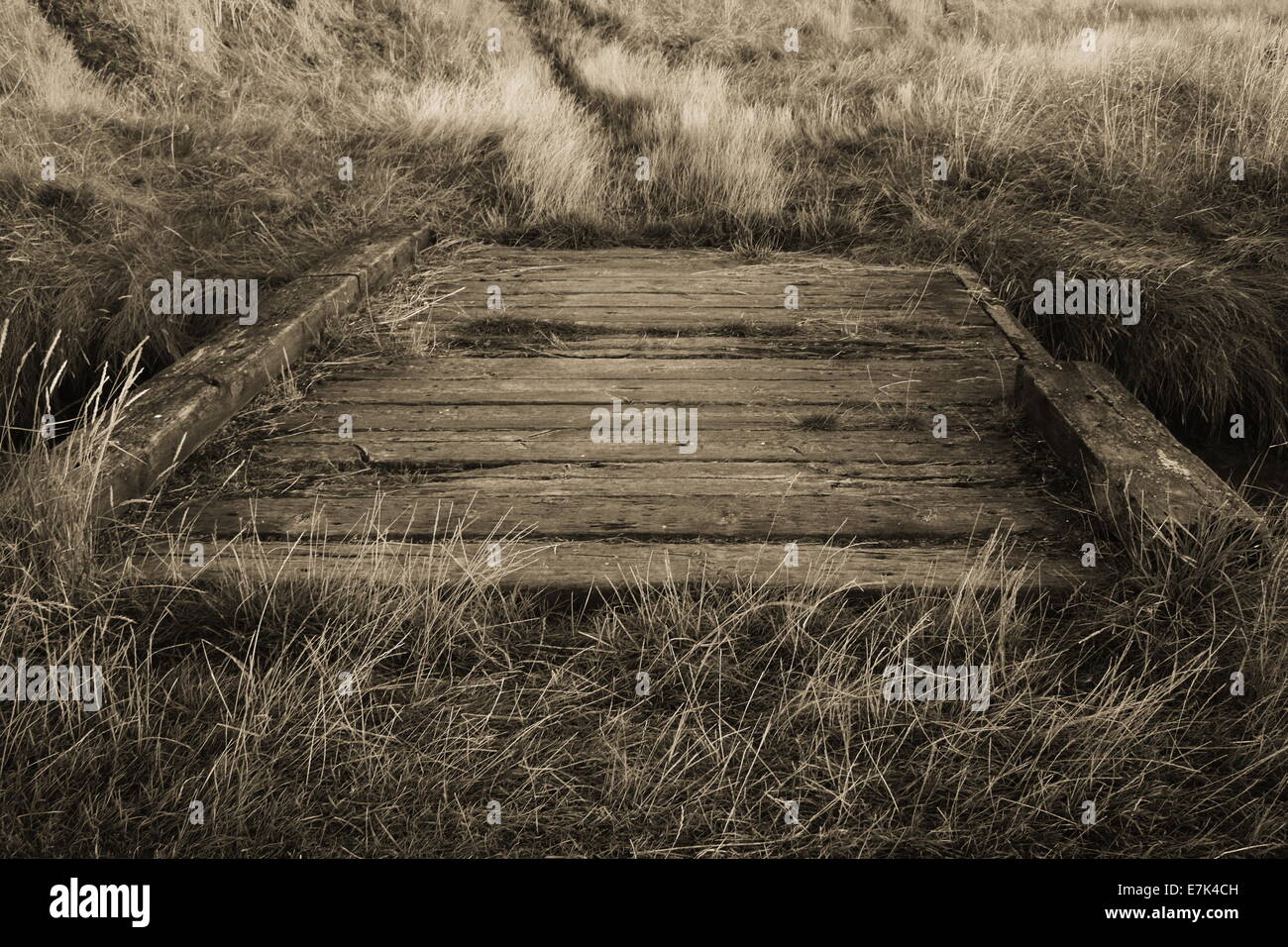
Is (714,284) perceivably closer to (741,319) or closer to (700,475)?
(741,319)

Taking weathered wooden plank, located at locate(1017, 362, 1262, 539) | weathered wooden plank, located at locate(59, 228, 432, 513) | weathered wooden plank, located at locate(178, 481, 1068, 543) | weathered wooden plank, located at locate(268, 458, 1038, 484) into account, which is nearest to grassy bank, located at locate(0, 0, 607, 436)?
weathered wooden plank, located at locate(59, 228, 432, 513)

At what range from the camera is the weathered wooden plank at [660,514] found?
274cm

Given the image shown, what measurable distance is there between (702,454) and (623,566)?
802mm

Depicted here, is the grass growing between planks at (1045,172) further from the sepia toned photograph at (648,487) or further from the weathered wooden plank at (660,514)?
the weathered wooden plank at (660,514)

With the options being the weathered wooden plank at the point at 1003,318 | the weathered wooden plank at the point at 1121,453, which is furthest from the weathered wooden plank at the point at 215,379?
the weathered wooden plank at the point at 1003,318

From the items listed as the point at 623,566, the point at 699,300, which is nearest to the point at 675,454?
the point at 623,566

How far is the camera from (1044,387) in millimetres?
3344

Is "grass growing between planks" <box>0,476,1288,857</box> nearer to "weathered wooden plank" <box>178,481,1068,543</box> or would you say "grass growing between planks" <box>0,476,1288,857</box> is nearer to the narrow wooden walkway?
the narrow wooden walkway

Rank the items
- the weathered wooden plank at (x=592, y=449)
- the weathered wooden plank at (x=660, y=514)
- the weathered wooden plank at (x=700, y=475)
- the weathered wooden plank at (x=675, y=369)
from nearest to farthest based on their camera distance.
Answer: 1. the weathered wooden plank at (x=660, y=514)
2. the weathered wooden plank at (x=700, y=475)
3. the weathered wooden plank at (x=592, y=449)
4. the weathered wooden plank at (x=675, y=369)

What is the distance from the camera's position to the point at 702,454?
326 centimetres

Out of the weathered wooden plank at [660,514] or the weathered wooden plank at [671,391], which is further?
the weathered wooden plank at [671,391]

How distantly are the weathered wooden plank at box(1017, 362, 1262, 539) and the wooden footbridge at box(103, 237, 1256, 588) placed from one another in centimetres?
1

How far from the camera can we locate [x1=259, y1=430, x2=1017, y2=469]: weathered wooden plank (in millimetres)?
3213
